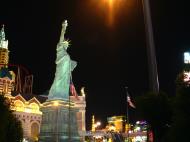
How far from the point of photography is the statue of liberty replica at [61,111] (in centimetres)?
6150

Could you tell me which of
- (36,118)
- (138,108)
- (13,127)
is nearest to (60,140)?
(13,127)

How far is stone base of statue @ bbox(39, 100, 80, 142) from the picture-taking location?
61.2 meters

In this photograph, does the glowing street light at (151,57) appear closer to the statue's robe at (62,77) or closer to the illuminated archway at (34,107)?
the statue's robe at (62,77)

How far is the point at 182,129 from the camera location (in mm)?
19953

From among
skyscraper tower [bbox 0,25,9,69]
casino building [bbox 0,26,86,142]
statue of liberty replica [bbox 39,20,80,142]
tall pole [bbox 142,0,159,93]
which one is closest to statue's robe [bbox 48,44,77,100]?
statue of liberty replica [bbox 39,20,80,142]

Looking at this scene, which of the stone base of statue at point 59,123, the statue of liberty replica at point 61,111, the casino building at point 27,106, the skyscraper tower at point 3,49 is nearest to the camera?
the stone base of statue at point 59,123

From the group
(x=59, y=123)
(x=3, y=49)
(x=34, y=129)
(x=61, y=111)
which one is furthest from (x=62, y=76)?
(x=3, y=49)

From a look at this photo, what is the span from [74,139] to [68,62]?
46.5 feet

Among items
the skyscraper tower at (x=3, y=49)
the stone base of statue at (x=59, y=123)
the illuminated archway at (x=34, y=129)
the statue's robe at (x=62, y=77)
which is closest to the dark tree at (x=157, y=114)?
the stone base of statue at (x=59, y=123)

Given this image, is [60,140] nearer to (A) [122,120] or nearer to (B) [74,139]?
(B) [74,139]

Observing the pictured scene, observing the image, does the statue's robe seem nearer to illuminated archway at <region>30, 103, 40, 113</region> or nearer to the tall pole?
the tall pole

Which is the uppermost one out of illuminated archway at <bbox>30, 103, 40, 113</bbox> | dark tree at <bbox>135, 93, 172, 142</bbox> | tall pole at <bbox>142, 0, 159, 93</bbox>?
illuminated archway at <bbox>30, 103, 40, 113</bbox>

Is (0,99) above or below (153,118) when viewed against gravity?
above

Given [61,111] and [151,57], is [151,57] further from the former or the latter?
[61,111]
